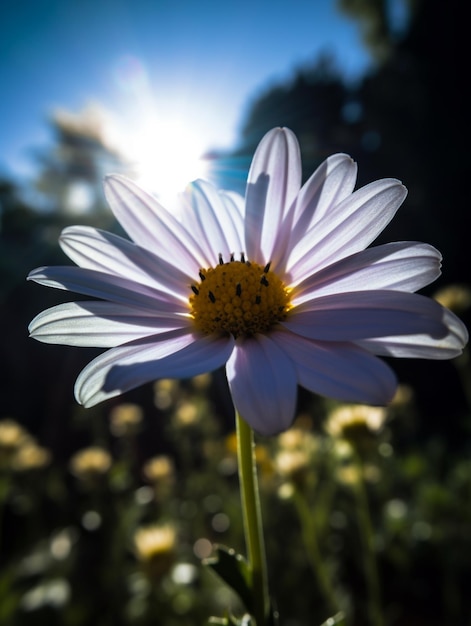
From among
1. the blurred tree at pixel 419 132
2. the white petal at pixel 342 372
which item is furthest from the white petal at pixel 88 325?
the blurred tree at pixel 419 132

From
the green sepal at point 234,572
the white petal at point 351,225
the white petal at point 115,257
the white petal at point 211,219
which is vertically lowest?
the green sepal at point 234,572

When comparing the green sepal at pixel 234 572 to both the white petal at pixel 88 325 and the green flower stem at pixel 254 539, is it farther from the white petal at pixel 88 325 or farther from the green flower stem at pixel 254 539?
the white petal at pixel 88 325

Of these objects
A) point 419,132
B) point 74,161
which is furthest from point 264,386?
point 74,161

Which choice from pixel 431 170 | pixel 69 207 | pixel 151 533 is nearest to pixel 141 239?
pixel 151 533

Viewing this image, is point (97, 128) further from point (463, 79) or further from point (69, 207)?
point (463, 79)

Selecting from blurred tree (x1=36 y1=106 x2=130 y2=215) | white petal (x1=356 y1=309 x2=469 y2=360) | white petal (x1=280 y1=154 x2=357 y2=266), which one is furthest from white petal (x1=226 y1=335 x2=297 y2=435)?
blurred tree (x1=36 y1=106 x2=130 y2=215)

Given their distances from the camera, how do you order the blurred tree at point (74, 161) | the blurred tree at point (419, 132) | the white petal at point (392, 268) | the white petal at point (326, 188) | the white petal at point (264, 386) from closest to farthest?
the white petal at point (264, 386) < the white petal at point (392, 268) < the white petal at point (326, 188) < the blurred tree at point (419, 132) < the blurred tree at point (74, 161)

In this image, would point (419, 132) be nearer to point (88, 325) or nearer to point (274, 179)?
point (274, 179)

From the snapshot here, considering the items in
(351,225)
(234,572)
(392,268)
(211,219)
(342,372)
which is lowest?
(234,572)
